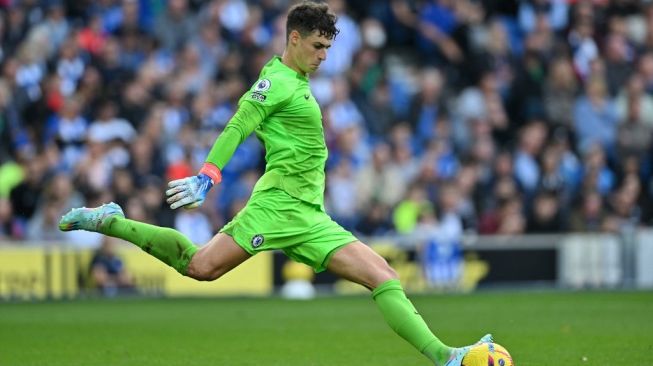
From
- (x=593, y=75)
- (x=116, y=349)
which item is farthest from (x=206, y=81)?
(x=116, y=349)

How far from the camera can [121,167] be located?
1892 centimetres

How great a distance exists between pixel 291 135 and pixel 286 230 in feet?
2.05

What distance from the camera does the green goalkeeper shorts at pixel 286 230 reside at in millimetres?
8703

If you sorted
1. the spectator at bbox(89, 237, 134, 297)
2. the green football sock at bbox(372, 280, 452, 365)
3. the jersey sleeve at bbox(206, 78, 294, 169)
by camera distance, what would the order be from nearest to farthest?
the jersey sleeve at bbox(206, 78, 294, 169), the green football sock at bbox(372, 280, 452, 365), the spectator at bbox(89, 237, 134, 297)

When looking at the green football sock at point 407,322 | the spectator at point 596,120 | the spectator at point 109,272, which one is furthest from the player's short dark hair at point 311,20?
the spectator at point 596,120

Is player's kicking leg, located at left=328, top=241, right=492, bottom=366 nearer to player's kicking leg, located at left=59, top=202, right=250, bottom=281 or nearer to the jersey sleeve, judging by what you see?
player's kicking leg, located at left=59, top=202, right=250, bottom=281

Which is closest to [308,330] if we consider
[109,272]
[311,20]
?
[311,20]

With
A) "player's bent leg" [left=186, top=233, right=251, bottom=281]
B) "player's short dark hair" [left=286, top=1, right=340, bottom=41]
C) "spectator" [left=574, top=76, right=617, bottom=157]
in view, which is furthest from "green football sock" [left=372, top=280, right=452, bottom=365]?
"spectator" [left=574, top=76, right=617, bottom=157]

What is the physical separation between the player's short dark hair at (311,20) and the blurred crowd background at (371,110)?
9.78 m

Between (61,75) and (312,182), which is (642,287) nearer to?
(61,75)

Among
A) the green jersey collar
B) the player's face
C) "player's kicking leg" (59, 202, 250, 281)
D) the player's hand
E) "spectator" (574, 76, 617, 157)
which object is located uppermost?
"spectator" (574, 76, 617, 157)

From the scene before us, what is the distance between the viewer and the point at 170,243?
8984 mm

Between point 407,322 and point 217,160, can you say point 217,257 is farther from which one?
point 407,322

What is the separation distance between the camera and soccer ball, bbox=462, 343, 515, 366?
27.6ft
